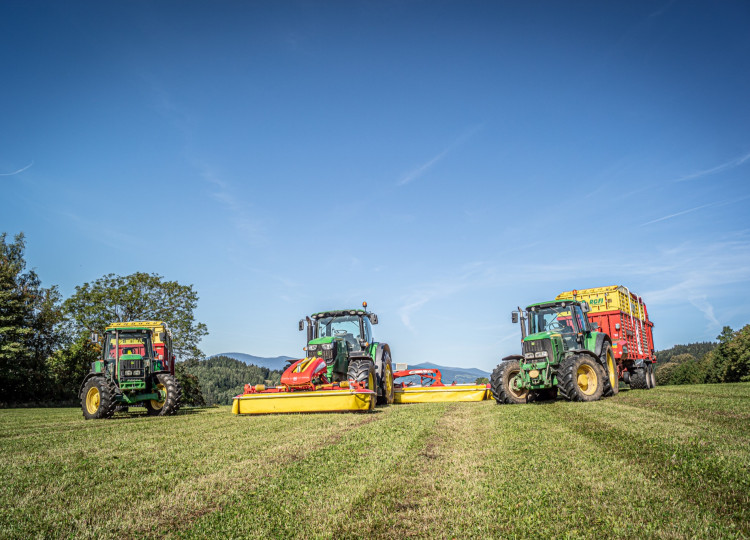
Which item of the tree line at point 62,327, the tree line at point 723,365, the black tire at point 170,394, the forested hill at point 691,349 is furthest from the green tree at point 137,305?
the forested hill at point 691,349

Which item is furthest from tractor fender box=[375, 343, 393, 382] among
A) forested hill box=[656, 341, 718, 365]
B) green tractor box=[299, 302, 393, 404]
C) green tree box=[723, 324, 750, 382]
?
forested hill box=[656, 341, 718, 365]

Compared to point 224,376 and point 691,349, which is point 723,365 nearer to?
point 224,376

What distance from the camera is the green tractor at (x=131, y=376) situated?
1276cm

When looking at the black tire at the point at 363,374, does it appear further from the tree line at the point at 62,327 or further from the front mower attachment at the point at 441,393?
the tree line at the point at 62,327

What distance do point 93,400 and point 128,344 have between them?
5.80 feet

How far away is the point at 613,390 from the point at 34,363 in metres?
27.9

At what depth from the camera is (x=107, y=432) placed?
853cm

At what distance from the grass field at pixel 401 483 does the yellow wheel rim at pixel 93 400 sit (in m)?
6.62

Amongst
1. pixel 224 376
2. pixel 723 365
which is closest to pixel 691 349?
pixel 723 365

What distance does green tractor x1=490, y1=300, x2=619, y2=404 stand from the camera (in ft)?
36.2

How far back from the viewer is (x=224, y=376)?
5203cm

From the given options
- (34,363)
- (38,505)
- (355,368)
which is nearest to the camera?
(38,505)

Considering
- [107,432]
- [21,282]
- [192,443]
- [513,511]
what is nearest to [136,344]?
[107,432]

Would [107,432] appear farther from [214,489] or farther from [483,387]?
[483,387]
